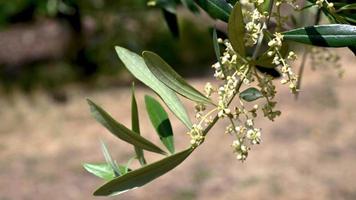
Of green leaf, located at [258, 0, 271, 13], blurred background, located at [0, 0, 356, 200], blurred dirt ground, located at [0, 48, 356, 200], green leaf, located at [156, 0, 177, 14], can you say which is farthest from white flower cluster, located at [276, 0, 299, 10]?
blurred dirt ground, located at [0, 48, 356, 200]

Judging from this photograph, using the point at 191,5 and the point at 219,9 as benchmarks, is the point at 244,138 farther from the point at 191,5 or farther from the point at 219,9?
the point at 191,5

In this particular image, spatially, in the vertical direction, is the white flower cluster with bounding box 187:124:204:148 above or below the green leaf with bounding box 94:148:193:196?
A: above

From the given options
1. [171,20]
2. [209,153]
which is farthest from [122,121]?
[171,20]

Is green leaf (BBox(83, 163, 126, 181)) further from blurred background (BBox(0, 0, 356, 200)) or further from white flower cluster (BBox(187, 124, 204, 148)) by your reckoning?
blurred background (BBox(0, 0, 356, 200))

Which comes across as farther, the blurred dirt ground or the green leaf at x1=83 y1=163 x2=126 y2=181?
the blurred dirt ground

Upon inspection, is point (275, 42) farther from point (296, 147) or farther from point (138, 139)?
point (296, 147)

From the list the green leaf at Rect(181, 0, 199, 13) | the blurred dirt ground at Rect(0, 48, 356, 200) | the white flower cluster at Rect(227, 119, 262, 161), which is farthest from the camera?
the blurred dirt ground at Rect(0, 48, 356, 200)

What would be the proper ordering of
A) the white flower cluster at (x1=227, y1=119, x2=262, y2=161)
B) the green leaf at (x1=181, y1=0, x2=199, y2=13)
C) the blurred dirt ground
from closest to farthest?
1. the white flower cluster at (x1=227, y1=119, x2=262, y2=161)
2. the green leaf at (x1=181, y1=0, x2=199, y2=13)
3. the blurred dirt ground
